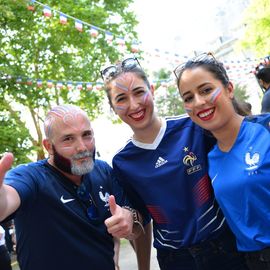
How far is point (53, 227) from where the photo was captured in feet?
7.78

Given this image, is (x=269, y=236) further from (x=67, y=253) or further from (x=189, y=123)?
(x=67, y=253)

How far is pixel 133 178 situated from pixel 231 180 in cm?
79

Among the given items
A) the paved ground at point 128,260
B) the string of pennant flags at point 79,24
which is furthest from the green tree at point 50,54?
the paved ground at point 128,260

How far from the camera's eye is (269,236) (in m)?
1.97

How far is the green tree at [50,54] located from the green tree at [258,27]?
8.80 meters

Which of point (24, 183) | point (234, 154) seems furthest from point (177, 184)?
point (24, 183)

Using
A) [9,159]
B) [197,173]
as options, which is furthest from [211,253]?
[9,159]

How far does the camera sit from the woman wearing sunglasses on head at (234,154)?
6.48 ft

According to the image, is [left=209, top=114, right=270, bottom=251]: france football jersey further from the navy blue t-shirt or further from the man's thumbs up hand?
the navy blue t-shirt

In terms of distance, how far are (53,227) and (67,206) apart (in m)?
0.16

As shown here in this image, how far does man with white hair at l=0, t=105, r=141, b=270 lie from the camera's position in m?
2.30

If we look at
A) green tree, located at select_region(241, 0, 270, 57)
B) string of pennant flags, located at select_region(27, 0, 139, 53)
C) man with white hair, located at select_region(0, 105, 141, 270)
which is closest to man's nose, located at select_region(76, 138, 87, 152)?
man with white hair, located at select_region(0, 105, 141, 270)

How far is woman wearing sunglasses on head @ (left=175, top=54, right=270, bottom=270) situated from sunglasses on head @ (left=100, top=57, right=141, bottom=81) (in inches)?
19.1

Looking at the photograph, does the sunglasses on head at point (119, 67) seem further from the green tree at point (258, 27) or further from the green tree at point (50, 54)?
the green tree at point (258, 27)
